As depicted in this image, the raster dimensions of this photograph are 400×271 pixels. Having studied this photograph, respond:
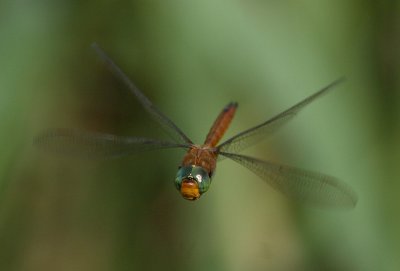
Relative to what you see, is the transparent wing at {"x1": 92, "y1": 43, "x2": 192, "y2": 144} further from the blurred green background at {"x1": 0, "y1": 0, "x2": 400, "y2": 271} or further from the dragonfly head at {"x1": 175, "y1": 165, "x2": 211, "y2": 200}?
the dragonfly head at {"x1": 175, "y1": 165, "x2": 211, "y2": 200}

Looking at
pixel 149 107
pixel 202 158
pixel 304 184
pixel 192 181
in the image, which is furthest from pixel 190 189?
pixel 149 107

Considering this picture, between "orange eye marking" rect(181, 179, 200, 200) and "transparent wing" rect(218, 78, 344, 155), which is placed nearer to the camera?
"orange eye marking" rect(181, 179, 200, 200)

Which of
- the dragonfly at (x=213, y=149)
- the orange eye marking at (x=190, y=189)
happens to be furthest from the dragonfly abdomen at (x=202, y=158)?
the orange eye marking at (x=190, y=189)

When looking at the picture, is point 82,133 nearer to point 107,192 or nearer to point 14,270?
point 107,192

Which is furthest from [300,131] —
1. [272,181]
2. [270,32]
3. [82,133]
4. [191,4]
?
[82,133]

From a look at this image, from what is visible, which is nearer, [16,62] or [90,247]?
[16,62]

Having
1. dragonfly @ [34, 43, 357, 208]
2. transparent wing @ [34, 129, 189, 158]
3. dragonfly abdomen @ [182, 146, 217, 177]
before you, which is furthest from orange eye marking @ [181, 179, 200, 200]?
transparent wing @ [34, 129, 189, 158]
